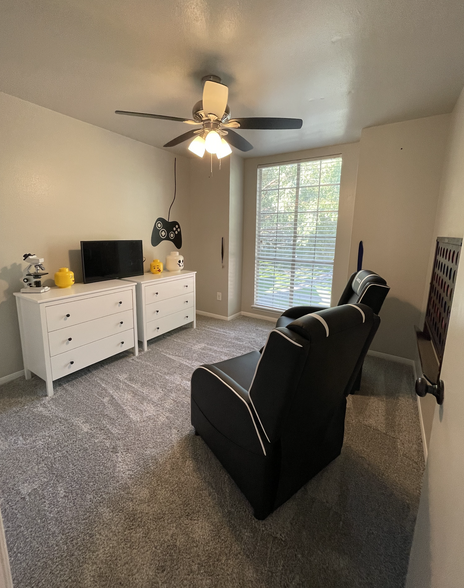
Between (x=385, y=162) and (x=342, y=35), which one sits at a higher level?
(x=342, y=35)

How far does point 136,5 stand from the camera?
136cm

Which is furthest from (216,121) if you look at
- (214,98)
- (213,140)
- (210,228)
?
(210,228)

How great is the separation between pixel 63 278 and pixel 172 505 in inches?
83.7

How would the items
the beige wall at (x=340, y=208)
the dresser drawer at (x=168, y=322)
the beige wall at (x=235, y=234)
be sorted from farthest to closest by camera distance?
the beige wall at (x=235, y=234) → the beige wall at (x=340, y=208) → the dresser drawer at (x=168, y=322)

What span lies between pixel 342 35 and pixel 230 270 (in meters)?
2.95

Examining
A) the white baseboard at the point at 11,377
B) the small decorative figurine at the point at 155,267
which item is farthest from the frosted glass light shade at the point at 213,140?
the white baseboard at the point at 11,377

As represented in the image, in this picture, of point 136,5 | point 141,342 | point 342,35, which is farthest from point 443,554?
point 141,342

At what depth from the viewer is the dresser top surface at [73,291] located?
2.22 m

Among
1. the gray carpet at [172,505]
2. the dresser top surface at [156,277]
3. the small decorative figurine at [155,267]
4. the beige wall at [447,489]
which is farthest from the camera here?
the small decorative figurine at [155,267]

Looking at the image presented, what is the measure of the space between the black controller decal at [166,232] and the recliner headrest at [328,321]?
123 inches

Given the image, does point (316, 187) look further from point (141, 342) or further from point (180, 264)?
point (141, 342)

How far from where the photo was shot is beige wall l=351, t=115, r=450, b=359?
8.57ft

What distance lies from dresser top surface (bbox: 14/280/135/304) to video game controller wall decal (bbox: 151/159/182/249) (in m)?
1.02

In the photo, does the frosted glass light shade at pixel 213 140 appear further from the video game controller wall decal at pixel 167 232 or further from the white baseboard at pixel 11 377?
the white baseboard at pixel 11 377
